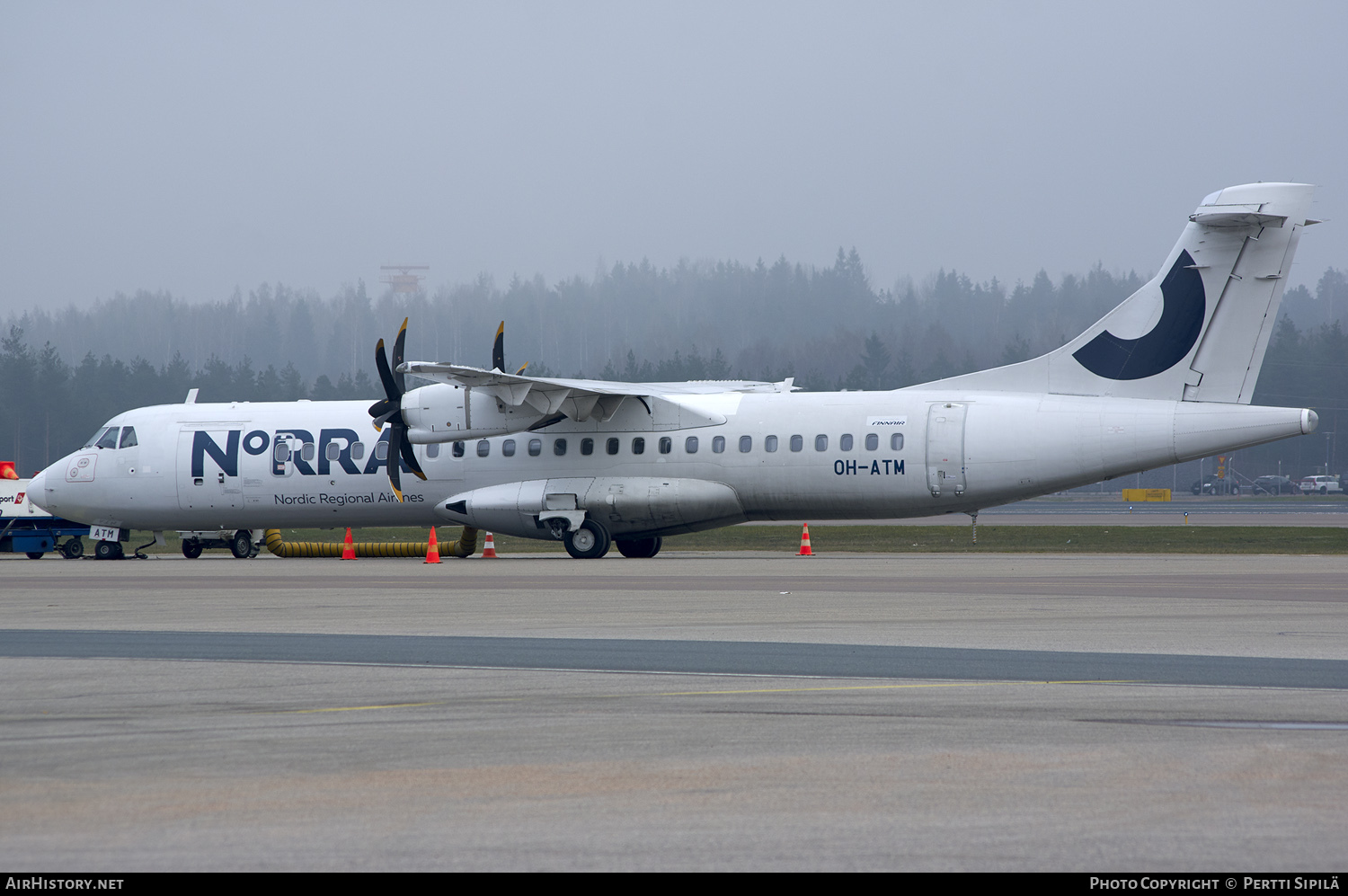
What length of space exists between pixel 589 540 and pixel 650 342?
11792 cm

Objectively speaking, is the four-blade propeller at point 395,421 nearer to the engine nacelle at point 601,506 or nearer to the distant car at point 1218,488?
the engine nacelle at point 601,506

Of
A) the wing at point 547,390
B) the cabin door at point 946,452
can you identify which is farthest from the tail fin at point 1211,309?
the wing at point 547,390

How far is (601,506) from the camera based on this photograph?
92.2 ft

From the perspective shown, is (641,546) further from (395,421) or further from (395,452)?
(395,421)

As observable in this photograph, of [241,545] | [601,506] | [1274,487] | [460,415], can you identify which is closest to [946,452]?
[601,506]

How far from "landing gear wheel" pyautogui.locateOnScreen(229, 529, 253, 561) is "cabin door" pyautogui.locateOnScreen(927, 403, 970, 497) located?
18.9 m

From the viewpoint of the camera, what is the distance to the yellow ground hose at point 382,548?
105 feet

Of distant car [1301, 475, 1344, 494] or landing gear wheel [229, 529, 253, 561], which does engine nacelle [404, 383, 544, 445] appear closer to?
landing gear wheel [229, 529, 253, 561]

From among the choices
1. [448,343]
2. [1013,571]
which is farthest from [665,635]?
[448,343]

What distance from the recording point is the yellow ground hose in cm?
3194

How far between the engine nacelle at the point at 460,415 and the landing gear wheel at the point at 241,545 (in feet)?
29.4

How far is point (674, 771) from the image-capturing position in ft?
20.2
